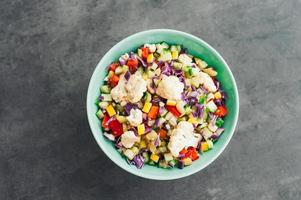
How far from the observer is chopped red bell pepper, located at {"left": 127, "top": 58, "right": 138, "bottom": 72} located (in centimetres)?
157

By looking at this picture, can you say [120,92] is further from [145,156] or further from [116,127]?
[145,156]

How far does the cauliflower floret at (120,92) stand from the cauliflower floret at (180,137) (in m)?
0.21

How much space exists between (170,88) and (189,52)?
0.23 meters

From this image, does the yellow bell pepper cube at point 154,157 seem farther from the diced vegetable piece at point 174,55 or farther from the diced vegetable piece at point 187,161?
the diced vegetable piece at point 174,55

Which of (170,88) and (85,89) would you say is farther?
(85,89)

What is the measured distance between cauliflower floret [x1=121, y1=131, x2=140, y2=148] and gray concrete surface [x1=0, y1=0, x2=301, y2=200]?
30 cm

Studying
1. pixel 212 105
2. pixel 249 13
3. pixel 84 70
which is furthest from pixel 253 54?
pixel 84 70

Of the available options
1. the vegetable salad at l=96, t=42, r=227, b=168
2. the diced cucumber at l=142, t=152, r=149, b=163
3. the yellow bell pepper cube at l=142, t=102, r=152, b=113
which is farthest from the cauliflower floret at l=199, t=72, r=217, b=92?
the diced cucumber at l=142, t=152, r=149, b=163

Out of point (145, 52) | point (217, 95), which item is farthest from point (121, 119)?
point (217, 95)

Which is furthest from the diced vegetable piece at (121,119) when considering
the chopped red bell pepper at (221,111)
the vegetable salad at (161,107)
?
the chopped red bell pepper at (221,111)

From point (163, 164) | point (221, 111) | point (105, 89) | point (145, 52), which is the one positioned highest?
point (145, 52)

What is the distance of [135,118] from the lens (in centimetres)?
151

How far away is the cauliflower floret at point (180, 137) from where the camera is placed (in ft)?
4.91

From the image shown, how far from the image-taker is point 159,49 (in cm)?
161
